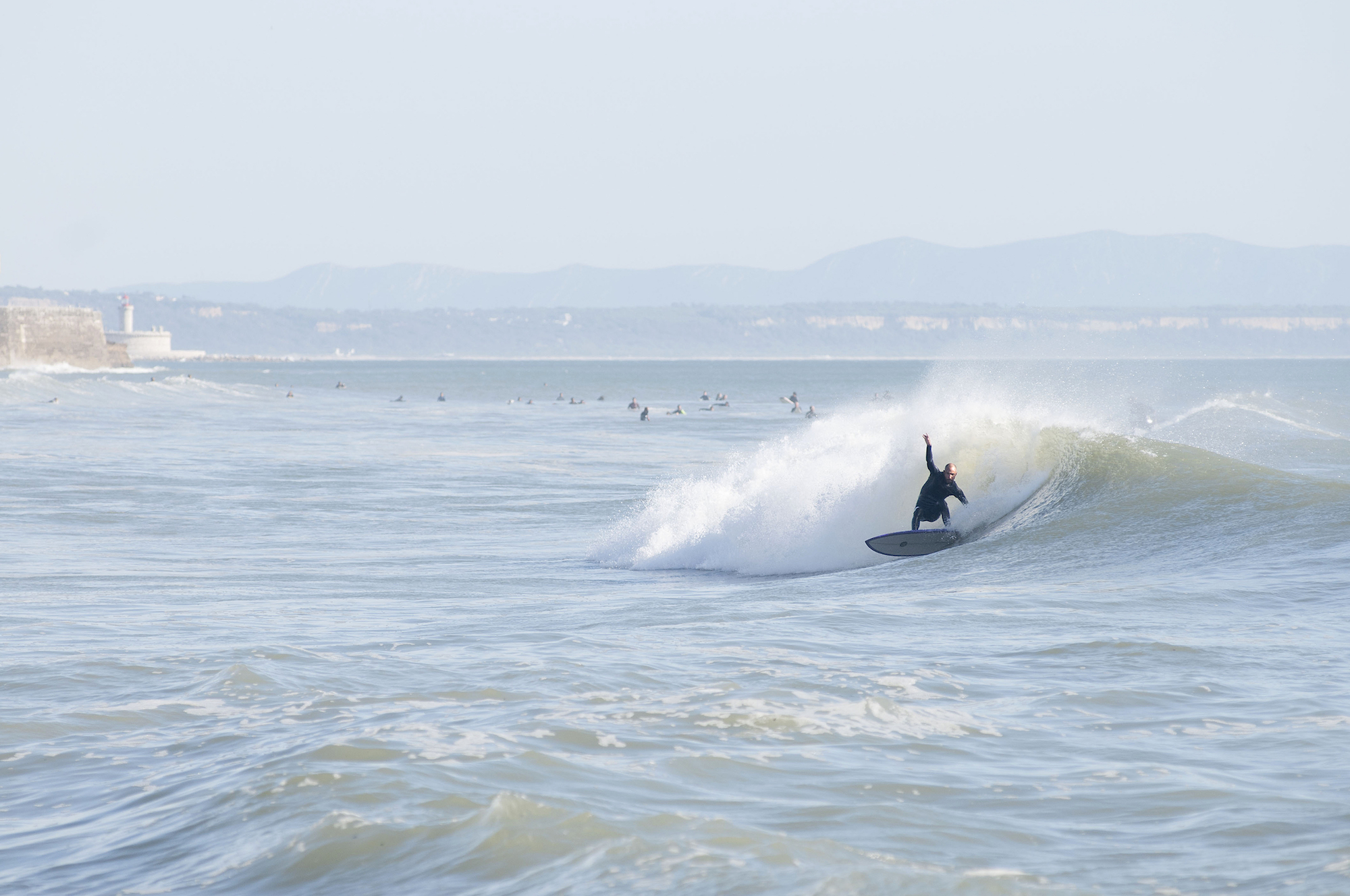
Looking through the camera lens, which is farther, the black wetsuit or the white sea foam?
the white sea foam

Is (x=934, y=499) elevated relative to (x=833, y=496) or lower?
elevated

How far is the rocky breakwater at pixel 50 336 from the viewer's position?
119000 millimetres

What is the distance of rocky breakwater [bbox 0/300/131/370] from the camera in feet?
390

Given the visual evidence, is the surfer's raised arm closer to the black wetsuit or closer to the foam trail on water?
the black wetsuit

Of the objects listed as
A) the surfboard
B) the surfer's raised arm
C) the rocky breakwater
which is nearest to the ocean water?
the surfboard

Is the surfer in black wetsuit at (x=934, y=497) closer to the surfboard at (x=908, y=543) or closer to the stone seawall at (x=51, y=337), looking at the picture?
the surfboard at (x=908, y=543)

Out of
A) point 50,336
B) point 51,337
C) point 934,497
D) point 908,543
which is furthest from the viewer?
point 51,337

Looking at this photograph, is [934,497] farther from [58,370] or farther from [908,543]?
[58,370]

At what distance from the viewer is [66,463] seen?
3588 cm

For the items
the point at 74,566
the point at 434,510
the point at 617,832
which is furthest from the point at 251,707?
the point at 434,510

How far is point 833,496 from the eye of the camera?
20.5 metres

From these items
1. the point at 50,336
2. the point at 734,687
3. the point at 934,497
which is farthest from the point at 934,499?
the point at 50,336

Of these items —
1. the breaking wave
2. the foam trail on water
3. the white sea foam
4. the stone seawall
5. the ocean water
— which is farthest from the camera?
the stone seawall

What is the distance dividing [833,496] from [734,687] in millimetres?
11455
